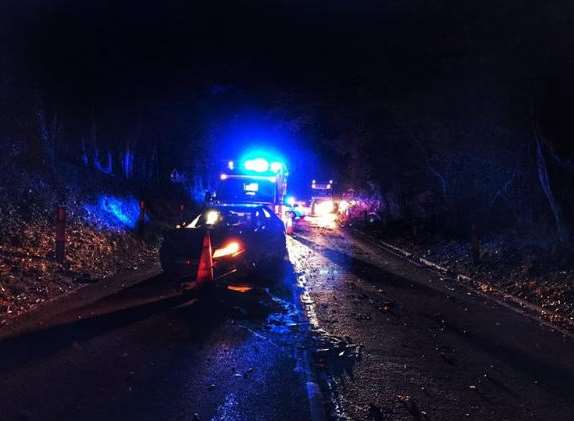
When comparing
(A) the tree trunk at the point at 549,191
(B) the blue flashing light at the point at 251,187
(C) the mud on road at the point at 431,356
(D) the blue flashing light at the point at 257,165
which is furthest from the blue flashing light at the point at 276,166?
(A) the tree trunk at the point at 549,191

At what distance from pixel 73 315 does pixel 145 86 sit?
30.9ft

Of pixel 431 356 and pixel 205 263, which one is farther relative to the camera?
pixel 205 263

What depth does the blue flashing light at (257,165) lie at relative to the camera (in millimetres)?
20234

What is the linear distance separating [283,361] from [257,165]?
14.7 metres

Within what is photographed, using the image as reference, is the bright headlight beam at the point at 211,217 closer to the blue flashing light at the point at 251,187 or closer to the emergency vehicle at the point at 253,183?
the emergency vehicle at the point at 253,183

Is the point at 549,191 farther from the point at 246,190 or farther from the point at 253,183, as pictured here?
the point at 246,190

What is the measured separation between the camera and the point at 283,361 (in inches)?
242

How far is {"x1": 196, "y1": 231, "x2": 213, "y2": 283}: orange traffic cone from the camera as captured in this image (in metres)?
10.0

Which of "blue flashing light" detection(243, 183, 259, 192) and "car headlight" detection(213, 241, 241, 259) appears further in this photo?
"blue flashing light" detection(243, 183, 259, 192)

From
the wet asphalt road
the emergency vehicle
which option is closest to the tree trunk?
the wet asphalt road

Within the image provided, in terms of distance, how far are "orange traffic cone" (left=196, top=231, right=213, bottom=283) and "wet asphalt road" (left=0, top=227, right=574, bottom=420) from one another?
55 centimetres

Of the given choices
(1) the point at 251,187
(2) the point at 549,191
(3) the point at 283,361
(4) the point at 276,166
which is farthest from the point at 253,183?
(3) the point at 283,361

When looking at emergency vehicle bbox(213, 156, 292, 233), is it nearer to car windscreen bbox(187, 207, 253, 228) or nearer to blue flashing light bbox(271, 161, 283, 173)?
blue flashing light bbox(271, 161, 283, 173)

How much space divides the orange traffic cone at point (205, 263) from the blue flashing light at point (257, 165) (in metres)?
10.2
